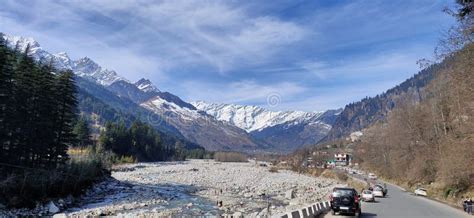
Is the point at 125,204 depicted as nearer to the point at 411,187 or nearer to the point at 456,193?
the point at 456,193

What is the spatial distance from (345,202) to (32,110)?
39.6 metres

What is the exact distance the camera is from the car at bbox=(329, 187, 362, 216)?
1040 inches

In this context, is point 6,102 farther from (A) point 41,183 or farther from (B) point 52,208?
(B) point 52,208

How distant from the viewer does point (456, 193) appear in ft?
154

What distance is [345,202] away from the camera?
2642cm

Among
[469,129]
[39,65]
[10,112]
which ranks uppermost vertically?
[39,65]

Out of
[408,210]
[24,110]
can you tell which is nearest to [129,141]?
[24,110]

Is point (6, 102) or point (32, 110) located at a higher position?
point (6, 102)

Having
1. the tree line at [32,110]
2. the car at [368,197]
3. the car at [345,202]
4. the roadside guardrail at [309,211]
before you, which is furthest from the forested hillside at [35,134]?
the car at [368,197]

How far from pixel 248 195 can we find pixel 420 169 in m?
31.3

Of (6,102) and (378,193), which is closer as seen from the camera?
(6,102)

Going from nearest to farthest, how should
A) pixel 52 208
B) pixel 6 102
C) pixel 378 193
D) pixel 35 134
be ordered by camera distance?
pixel 52 208
pixel 6 102
pixel 35 134
pixel 378 193

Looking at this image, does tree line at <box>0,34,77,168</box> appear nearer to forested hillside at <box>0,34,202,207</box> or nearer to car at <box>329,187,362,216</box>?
forested hillside at <box>0,34,202,207</box>

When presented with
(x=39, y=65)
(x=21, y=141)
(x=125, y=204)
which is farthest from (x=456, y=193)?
(x=39, y=65)
